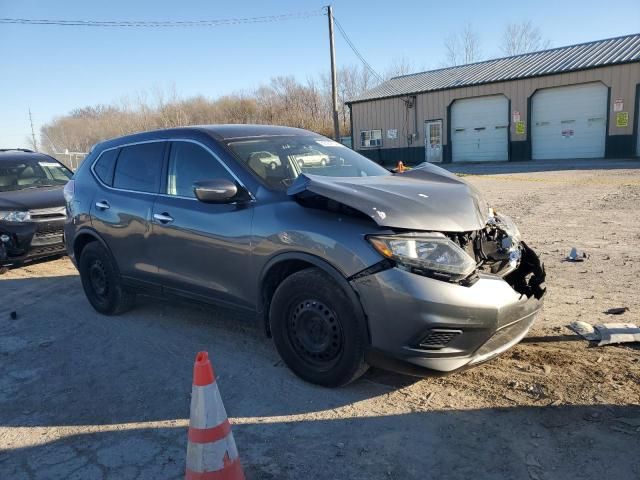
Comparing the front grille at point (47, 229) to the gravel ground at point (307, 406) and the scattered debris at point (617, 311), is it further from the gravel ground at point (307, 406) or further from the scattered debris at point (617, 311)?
the scattered debris at point (617, 311)

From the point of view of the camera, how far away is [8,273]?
25.9ft

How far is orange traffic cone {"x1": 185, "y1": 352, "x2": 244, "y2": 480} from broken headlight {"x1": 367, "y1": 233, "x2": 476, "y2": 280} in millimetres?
1237

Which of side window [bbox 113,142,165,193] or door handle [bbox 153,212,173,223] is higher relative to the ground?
side window [bbox 113,142,165,193]

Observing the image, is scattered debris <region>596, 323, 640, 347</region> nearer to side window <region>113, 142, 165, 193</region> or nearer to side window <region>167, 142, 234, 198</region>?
side window <region>167, 142, 234, 198</region>

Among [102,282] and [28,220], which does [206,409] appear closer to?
[102,282]

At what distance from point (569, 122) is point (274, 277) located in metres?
25.2

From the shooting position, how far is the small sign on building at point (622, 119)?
2316cm

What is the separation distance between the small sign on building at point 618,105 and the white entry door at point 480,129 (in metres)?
5.05

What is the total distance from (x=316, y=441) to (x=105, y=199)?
10.9ft

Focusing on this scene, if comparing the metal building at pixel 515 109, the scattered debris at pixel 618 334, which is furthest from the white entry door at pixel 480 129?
the scattered debris at pixel 618 334

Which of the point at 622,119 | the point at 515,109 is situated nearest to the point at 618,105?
the point at 622,119

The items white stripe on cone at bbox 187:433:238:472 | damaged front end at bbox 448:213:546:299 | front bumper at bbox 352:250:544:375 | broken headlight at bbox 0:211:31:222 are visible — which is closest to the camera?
white stripe on cone at bbox 187:433:238:472

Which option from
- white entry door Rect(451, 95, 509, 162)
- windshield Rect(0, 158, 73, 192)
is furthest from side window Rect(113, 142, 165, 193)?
white entry door Rect(451, 95, 509, 162)

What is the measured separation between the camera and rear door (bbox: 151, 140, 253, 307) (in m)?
3.85
